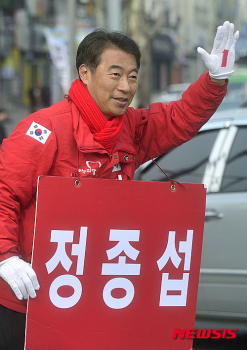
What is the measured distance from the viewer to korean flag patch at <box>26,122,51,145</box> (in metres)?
2.03

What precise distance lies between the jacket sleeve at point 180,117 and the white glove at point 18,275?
788 mm

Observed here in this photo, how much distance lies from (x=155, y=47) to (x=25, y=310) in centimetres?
3393

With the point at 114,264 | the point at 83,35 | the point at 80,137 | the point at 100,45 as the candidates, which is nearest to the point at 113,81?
the point at 100,45

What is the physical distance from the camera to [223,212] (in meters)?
3.46

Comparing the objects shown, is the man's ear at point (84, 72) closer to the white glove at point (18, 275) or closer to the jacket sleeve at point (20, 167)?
the jacket sleeve at point (20, 167)

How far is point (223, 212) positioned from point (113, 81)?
5.28ft

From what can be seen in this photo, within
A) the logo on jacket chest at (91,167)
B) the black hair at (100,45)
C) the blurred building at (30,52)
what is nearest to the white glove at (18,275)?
the logo on jacket chest at (91,167)

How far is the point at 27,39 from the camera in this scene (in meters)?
28.0

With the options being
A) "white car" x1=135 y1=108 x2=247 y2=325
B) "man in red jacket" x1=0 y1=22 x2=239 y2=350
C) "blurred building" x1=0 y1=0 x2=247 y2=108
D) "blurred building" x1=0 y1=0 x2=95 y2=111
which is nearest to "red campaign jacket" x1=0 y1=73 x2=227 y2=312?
"man in red jacket" x1=0 y1=22 x2=239 y2=350

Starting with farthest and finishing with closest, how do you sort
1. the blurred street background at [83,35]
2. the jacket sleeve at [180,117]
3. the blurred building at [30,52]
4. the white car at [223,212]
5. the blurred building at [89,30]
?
1. the blurred building at [30,52]
2. the blurred building at [89,30]
3. the blurred street background at [83,35]
4. the white car at [223,212]
5. the jacket sleeve at [180,117]

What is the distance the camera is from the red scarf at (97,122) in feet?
6.95

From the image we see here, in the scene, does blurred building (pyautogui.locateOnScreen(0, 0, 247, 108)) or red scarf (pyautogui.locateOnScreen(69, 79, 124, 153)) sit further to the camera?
blurred building (pyautogui.locateOnScreen(0, 0, 247, 108))

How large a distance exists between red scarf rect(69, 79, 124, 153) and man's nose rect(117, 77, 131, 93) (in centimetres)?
12

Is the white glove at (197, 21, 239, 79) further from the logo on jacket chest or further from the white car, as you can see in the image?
the white car
